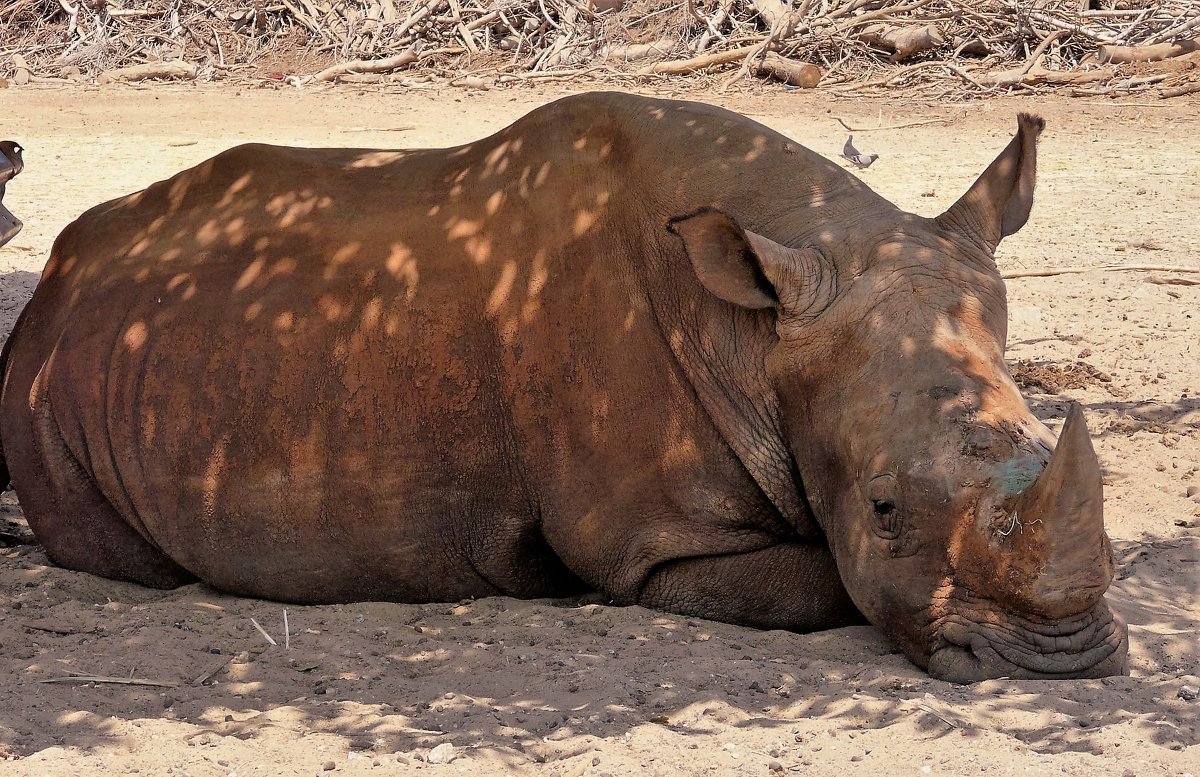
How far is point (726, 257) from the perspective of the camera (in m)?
4.87

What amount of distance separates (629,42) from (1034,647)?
16.5 meters

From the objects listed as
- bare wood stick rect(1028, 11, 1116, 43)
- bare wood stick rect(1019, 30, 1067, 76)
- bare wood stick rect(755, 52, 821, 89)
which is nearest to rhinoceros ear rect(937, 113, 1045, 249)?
bare wood stick rect(1019, 30, 1067, 76)

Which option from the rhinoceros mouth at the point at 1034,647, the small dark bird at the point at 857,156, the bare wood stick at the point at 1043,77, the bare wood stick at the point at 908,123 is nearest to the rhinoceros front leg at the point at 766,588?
the rhinoceros mouth at the point at 1034,647

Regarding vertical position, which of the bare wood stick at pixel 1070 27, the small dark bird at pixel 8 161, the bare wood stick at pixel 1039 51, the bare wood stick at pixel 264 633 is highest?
the bare wood stick at pixel 1070 27

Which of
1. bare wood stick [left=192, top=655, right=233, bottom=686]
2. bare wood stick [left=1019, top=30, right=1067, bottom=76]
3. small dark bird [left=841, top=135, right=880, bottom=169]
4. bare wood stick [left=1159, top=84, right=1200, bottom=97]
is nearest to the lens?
bare wood stick [left=192, top=655, right=233, bottom=686]

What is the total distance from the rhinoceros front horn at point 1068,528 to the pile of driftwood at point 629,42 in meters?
13.3

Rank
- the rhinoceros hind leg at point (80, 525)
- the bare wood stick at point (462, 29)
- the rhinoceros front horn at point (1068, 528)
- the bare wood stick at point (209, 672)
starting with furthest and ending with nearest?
the bare wood stick at point (462, 29), the rhinoceros hind leg at point (80, 525), the bare wood stick at point (209, 672), the rhinoceros front horn at point (1068, 528)

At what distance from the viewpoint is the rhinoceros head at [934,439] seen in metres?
4.24

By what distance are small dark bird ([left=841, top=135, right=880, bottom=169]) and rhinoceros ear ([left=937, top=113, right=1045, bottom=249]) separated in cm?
752

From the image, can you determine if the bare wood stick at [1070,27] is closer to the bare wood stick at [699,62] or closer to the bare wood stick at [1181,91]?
the bare wood stick at [1181,91]

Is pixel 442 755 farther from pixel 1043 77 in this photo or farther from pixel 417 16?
pixel 417 16

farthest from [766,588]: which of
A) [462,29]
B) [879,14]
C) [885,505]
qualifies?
[462,29]

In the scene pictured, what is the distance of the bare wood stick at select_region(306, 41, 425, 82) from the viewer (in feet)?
64.0

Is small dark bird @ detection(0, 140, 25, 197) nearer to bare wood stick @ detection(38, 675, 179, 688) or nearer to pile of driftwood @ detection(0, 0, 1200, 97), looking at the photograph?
bare wood stick @ detection(38, 675, 179, 688)
